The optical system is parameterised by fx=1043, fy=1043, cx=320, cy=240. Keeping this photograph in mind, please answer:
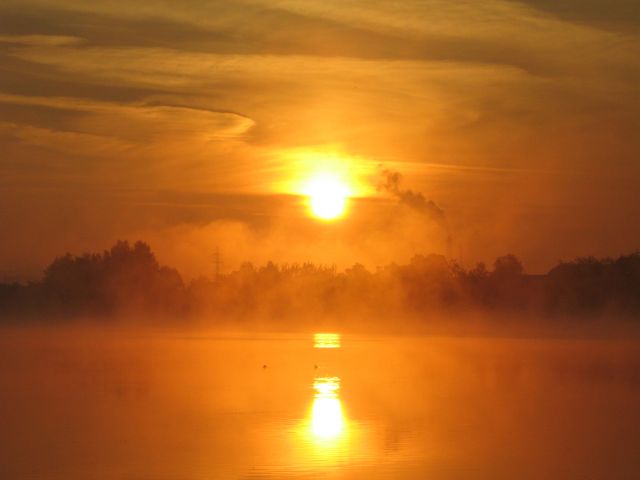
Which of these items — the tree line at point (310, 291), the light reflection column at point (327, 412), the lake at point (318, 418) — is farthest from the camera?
the tree line at point (310, 291)

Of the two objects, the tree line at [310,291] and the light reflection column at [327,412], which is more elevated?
the tree line at [310,291]

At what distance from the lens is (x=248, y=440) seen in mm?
14266

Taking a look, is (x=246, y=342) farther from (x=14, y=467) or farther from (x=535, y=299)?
(x=535, y=299)

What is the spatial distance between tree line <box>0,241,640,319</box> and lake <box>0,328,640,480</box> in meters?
43.0

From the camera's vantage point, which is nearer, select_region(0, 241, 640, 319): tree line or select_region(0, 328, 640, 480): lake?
select_region(0, 328, 640, 480): lake

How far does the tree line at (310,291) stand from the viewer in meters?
72.3

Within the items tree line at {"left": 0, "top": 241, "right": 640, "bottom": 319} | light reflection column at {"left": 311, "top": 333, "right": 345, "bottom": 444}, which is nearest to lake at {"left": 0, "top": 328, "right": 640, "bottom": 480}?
light reflection column at {"left": 311, "top": 333, "right": 345, "bottom": 444}

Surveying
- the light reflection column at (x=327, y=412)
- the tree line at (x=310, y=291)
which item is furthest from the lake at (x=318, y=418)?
the tree line at (x=310, y=291)

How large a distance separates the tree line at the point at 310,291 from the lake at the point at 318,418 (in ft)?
141

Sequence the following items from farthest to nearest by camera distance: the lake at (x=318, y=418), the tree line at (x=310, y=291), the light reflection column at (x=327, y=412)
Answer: the tree line at (x=310, y=291) < the light reflection column at (x=327, y=412) < the lake at (x=318, y=418)

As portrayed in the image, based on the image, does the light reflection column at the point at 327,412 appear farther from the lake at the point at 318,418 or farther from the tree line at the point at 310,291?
the tree line at the point at 310,291

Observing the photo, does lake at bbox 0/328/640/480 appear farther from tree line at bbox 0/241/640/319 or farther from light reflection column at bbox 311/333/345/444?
tree line at bbox 0/241/640/319

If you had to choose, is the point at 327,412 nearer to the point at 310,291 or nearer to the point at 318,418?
the point at 318,418

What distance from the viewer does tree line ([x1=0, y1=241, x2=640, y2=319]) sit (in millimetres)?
72312
